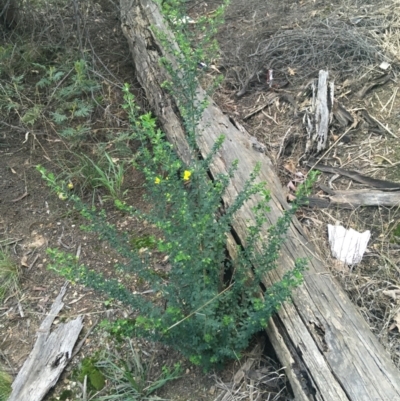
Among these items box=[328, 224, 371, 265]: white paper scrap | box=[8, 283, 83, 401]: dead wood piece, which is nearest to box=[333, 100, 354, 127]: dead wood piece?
box=[328, 224, 371, 265]: white paper scrap

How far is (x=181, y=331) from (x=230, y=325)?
0.77ft

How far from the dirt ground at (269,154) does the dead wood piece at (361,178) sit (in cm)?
6

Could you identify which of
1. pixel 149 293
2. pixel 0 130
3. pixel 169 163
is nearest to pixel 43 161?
pixel 0 130

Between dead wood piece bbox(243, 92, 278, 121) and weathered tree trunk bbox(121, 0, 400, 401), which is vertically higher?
weathered tree trunk bbox(121, 0, 400, 401)

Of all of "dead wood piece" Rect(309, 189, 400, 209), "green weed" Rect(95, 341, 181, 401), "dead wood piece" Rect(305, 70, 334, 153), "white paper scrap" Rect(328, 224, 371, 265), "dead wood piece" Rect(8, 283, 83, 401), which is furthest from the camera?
"dead wood piece" Rect(305, 70, 334, 153)

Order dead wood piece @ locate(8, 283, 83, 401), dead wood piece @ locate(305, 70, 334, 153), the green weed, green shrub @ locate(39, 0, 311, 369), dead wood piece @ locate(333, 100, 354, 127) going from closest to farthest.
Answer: green shrub @ locate(39, 0, 311, 369)
the green weed
dead wood piece @ locate(8, 283, 83, 401)
dead wood piece @ locate(305, 70, 334, 153)
dead wood piece @ locate(333, 100, 354, 127)

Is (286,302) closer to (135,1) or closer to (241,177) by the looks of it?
(241,177)

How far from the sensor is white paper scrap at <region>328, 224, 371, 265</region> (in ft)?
9.82

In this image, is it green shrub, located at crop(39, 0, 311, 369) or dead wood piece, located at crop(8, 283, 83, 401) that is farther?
dead wood piece, located at crop(8, 283, 83, 401)

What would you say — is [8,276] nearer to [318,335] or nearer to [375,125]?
[318,335]

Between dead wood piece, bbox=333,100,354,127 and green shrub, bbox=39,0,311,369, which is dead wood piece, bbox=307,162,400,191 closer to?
dead wood piece, bbox=333,100,354,127

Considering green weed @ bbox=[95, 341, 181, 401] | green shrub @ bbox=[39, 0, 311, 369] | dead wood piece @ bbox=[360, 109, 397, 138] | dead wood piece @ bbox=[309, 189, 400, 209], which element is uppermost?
green shrub @ bbox=[39, 0, 311, 369]

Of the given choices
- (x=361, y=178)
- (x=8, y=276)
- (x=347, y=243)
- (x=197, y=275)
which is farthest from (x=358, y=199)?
(x=8, y=276)

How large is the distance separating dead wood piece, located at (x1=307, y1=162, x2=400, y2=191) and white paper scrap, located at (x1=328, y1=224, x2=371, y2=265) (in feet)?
1.44
